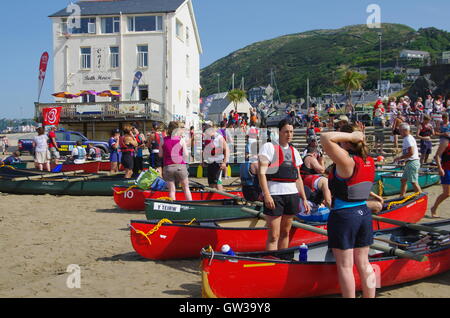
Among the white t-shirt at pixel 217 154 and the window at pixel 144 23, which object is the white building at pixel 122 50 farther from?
the white t-shirt at pixel 217 154

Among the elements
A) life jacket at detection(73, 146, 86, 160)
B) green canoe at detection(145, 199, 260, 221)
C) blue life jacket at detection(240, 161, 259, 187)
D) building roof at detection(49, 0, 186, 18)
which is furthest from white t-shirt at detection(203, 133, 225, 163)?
building roof at detection(49, 0, 186, 18)

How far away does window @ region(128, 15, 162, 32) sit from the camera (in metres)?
33.9

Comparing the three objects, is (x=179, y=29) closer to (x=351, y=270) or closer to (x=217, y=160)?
(x=217, y=160)

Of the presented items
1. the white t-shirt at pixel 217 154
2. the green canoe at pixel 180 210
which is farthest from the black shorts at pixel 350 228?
the white t-shirt at pixel 217 154

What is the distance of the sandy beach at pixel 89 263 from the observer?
5457 millimetres

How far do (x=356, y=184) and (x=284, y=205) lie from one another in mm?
1576

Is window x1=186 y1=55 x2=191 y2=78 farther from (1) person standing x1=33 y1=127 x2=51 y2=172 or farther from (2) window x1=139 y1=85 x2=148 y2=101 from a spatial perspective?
(1) person standing x1=33 y1=127 x2=51 y2=172

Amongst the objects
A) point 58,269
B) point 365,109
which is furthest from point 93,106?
point 58,269

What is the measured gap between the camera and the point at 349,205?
4.11 m

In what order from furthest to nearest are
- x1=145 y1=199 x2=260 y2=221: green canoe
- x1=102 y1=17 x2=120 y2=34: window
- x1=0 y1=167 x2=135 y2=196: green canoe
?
x1=102 y1=17 x2=120 y2=34: window, x1=0 y1=167 x2=135 y2=196: green canoe, x1=145 y1=199 x2=260 y2=221: green canoe

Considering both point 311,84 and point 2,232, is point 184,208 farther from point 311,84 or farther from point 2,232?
point 311,84

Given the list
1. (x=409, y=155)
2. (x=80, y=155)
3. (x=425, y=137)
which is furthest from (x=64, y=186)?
(x=425, y=137)

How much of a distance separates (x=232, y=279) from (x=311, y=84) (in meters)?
147
